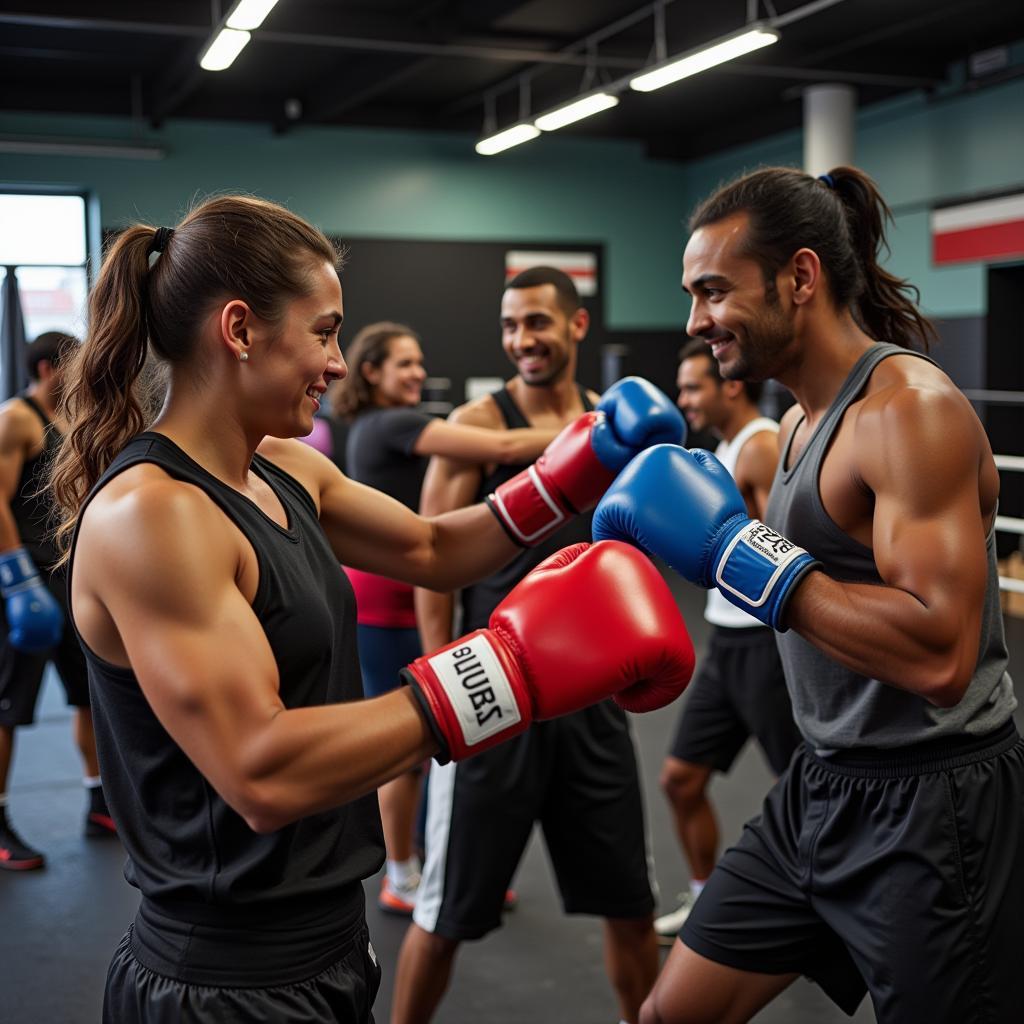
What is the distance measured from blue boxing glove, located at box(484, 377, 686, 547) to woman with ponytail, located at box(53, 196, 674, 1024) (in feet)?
1.66

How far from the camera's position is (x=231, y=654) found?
1177 millimetres

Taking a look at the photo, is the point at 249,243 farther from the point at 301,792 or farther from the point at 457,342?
the point at 457,342

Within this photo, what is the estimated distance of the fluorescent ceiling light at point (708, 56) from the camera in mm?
5586

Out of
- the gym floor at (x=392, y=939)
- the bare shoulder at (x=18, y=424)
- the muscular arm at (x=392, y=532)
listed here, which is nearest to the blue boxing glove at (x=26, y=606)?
the bare shoulder at (x=18, y=424)

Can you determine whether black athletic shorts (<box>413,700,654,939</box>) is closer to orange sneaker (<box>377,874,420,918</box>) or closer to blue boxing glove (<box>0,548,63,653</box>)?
orange sneaker (<box>377,874,420,918</box>)

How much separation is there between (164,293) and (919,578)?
1.00 meters

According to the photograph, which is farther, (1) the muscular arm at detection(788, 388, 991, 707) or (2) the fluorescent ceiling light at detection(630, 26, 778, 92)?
(2) the fluorescent ceiling light at detection(630, 26, 778, 92)

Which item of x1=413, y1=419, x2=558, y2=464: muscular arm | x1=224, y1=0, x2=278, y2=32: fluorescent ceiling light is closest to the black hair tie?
x1=413, y1=419, x2=558, y2=464: muscular arm

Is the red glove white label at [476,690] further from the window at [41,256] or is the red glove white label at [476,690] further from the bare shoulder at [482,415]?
the window at [41,256]

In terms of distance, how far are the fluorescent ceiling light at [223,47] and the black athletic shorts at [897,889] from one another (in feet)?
16.3

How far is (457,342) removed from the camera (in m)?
10.5

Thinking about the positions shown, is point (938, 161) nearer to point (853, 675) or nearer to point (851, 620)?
point (853, 675)

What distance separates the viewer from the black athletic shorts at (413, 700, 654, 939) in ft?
7.68

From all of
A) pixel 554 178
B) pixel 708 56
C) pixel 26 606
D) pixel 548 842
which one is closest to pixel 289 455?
pixel 548 842
